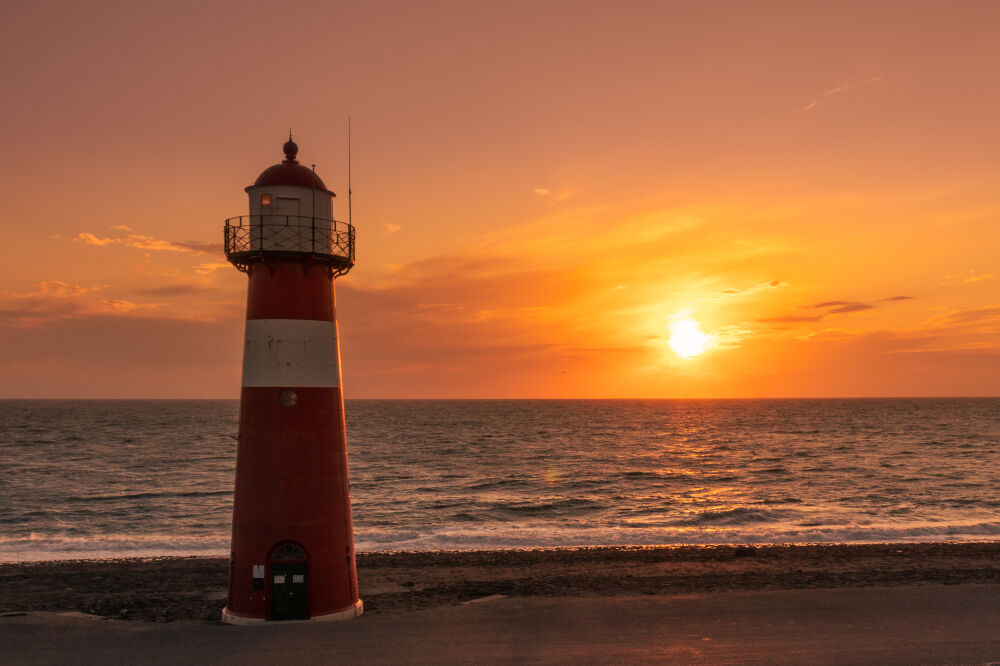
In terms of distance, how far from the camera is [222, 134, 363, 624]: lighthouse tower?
14625 millimetres

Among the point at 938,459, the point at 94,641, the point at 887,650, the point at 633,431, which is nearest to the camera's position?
the point at 887,650

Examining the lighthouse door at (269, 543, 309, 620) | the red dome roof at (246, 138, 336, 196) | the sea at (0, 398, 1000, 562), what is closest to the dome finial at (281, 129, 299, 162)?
the red dome roof at (246, 138, 336, 196)

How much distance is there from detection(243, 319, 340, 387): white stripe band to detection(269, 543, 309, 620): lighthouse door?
359cm

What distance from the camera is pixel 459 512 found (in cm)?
3744

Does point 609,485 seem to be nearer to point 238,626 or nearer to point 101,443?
point 238,626

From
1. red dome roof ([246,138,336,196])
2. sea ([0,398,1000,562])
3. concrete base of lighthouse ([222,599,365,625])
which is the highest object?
red dome roof ([246,138,336,196])

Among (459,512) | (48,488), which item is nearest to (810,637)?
(459,512)

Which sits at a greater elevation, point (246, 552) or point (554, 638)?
point (246, 552)

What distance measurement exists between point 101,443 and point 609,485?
6809 cm

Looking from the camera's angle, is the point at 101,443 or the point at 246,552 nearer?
the point at 246,552

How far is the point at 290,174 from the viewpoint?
14.9 metres

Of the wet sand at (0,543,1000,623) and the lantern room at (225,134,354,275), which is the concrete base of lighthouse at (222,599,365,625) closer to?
the wet sand at (0,543,1000,623)

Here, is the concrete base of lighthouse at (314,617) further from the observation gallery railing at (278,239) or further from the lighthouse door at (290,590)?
the observation gallery railing at (278,239)

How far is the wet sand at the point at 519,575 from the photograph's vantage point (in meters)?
18.9
